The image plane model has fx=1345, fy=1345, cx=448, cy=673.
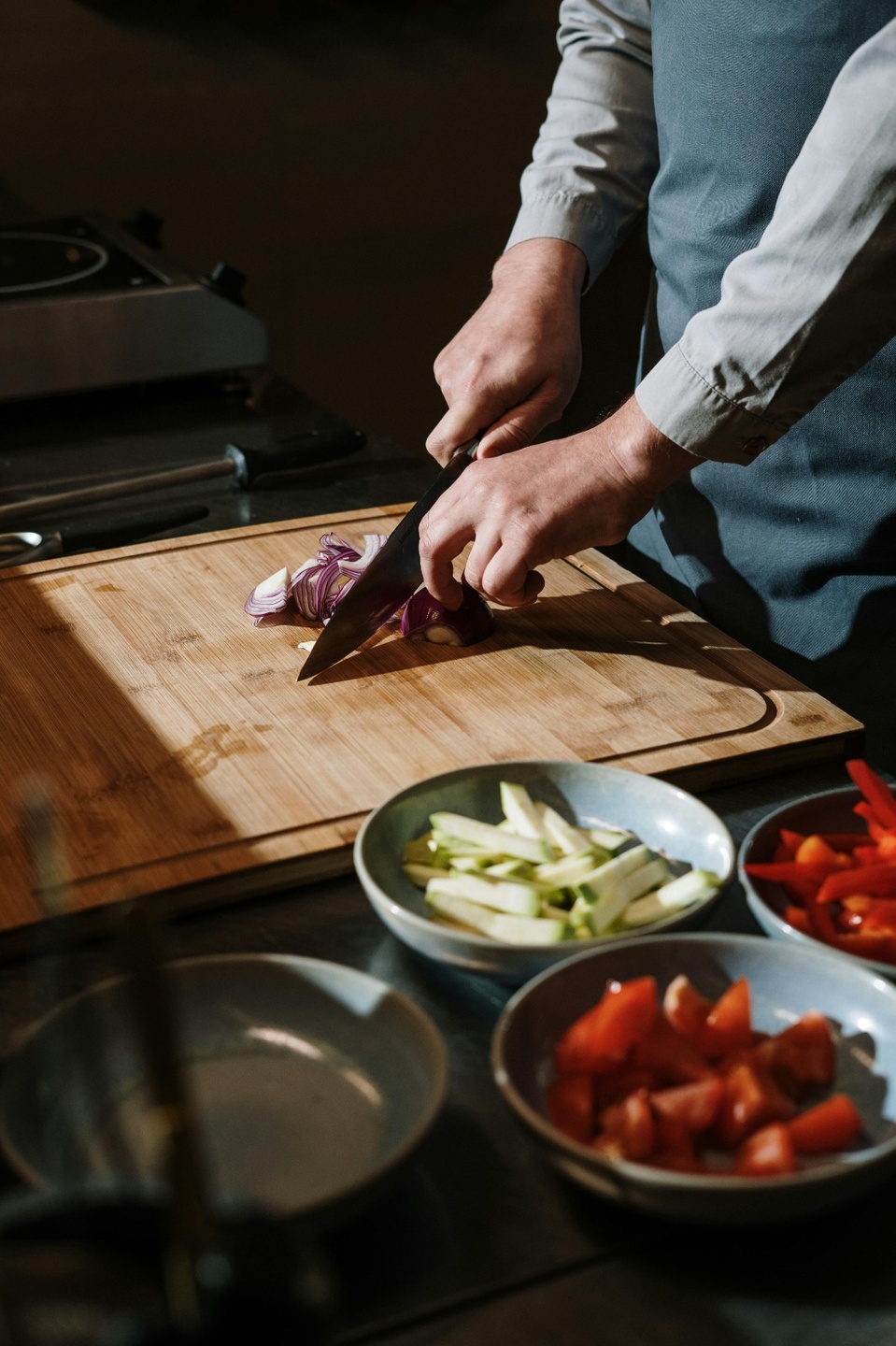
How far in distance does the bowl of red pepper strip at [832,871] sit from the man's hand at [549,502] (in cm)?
39

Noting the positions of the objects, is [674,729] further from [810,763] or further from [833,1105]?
[833,1105]

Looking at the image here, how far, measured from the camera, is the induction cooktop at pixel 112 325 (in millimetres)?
1865

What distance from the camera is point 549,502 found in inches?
47.9

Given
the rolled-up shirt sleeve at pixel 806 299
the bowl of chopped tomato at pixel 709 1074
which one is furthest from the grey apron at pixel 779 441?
the bowl of chopped tomato at pixel 709 1074

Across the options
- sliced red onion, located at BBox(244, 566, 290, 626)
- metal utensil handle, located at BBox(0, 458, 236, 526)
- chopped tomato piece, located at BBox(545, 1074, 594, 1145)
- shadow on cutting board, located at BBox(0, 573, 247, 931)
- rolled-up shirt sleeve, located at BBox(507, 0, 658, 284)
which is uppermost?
rolled-up shirt sleeve, located at BBox(507, 0, 658, 284)

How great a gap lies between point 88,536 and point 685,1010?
0.98m

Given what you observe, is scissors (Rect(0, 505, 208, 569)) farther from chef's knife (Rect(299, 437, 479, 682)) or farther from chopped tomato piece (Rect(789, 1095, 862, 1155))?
chopped tomato piece (Rect(789, 1095, 862, 1155))

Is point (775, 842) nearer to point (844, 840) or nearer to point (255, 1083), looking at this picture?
point (844, 840)

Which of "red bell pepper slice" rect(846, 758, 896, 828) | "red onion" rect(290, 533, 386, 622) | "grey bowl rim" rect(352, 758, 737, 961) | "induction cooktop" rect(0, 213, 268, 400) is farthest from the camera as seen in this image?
"induction cooktop" rect(0, 213, 268, 400)

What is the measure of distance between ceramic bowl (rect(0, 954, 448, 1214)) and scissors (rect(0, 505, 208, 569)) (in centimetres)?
80

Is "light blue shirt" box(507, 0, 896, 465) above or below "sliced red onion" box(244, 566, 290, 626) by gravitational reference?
above

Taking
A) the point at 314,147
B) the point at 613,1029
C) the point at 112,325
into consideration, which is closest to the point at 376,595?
the point at 613,1029

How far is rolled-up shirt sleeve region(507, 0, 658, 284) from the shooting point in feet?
5.36

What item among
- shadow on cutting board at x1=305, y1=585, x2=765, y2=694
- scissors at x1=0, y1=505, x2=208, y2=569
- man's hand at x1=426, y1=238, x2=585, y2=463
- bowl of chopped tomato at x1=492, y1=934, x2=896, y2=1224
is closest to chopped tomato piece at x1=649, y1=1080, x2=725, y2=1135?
bowl of chopped tomato at x1=492, y1=934, x2=896, y2=1224
